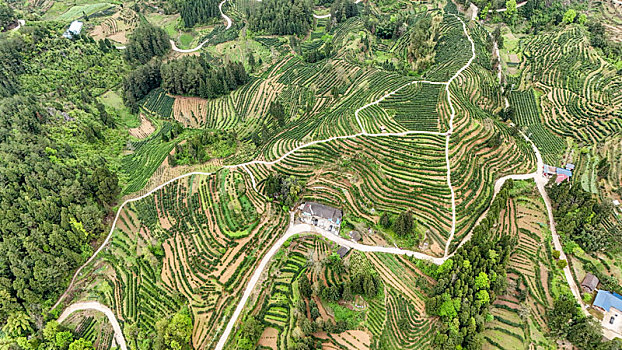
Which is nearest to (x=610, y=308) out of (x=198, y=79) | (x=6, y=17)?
(x=198, y=79)

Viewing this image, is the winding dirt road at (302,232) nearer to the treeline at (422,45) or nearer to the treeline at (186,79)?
the treeline at (422,45)

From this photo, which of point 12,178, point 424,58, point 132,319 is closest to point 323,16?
point 424,58

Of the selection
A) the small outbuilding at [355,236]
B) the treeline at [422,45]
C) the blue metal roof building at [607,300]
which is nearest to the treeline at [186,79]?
the treeline at [422,45]

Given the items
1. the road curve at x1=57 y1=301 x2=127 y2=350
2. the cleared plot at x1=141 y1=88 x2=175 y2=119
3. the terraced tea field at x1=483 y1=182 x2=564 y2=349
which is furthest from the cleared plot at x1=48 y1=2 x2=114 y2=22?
the terraced tea field at x1=483 y1=182 x2=564 y2=349

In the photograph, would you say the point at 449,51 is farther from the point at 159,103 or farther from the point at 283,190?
the point at 159,103

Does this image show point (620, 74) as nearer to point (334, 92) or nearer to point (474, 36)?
point (474, 36)
